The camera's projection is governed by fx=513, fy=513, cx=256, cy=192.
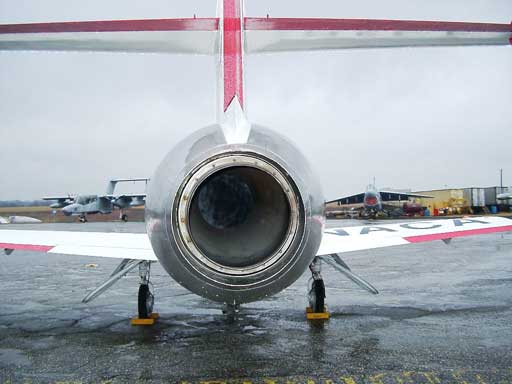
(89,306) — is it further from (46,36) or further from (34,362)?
(46,36)

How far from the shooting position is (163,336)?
22.4ft

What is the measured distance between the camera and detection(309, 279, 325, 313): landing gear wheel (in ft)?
25.4

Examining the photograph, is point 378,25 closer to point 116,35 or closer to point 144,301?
point 116,35

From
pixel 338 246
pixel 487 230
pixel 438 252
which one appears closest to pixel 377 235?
pixel 338 246

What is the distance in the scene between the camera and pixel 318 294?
7.79 m

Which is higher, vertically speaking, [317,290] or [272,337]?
[317,290]

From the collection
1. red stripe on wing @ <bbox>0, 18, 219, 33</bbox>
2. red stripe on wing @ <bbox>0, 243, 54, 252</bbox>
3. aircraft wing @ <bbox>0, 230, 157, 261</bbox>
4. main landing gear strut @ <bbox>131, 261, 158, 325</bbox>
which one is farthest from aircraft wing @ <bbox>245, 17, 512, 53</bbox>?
red stripe on wing @ <bbox>0, 243, 54, 252</bbox>

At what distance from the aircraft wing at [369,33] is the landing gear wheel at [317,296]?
3915 millimetres

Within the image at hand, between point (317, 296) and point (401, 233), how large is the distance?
1642 mm

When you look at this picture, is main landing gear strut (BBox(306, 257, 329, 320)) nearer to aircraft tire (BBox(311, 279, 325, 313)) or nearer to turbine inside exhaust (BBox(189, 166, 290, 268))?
aircraft tire (BBox(311, 279, 325, 313))

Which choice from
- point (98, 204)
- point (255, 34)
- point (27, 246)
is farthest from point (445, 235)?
point (98, 204)

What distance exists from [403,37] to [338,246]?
Result: 3287 millimetres

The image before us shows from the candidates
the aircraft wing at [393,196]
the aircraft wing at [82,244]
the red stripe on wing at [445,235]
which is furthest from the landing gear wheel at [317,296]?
the aircraft wing at [393,196]

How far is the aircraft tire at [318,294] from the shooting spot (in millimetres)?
7735
